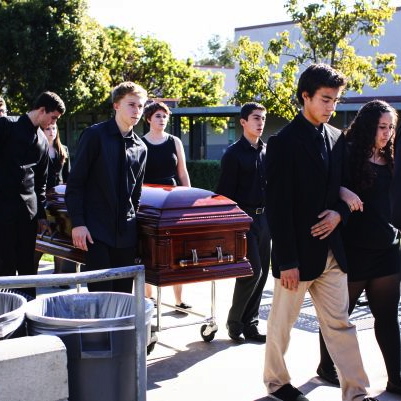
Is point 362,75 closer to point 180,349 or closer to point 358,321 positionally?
point 358,321

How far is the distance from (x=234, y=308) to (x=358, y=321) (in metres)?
1.32

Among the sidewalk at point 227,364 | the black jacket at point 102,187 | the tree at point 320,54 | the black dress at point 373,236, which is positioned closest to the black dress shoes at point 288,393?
the sidewalk at point 227,364

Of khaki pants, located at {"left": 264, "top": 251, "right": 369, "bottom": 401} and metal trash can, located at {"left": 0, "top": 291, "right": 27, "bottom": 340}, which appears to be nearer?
metal trash can, located at {"left": 0, "top": 291, "right": 27, "bottom": 340}

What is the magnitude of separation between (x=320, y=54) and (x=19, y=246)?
14.7 metres

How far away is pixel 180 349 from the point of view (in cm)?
570

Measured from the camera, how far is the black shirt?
237 inches

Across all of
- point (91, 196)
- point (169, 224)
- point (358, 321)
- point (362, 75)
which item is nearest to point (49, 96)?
point (91, 196)

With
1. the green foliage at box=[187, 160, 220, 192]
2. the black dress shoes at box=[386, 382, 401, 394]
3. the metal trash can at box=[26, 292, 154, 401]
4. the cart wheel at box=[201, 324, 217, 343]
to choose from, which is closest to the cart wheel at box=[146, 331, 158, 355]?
the cart wheel at box=[201, 324, 217, 343]

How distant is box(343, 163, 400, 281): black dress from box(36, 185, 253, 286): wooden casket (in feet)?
2.78

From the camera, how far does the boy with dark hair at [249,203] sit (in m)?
5.93

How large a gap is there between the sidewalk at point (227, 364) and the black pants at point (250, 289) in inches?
7.4

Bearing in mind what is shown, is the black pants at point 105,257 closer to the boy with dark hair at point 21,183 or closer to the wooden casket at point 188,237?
the wooden casket at point 188,237

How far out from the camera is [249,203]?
604 cm

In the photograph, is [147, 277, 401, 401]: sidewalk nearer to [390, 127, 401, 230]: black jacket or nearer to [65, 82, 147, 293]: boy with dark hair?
[65, 82, 147, 293]: boy with dark hair
